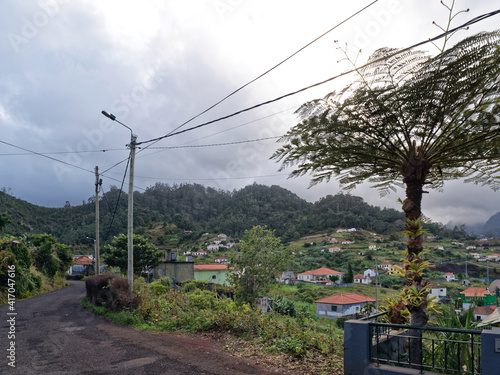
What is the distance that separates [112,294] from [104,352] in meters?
5.91

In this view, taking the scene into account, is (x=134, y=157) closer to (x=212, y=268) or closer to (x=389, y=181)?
(x=389, y=181)

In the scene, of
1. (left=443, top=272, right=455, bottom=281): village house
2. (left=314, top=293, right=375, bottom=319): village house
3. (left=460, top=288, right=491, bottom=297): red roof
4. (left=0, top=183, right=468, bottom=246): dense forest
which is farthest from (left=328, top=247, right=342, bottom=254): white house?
(left=314, top=293, right=375, bottom=319): village house

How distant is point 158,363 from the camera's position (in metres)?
7.12

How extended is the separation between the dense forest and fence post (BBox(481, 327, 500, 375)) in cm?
5652

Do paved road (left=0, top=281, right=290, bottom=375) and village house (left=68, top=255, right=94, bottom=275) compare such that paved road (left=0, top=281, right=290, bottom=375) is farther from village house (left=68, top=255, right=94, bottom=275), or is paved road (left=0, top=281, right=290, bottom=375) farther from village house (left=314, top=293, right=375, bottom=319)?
village house (left=68, top=255, right=94, bottom=275)

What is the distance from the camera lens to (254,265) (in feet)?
44.4

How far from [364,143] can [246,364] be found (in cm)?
513

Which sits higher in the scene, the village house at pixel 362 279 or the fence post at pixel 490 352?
the fence post at pixel 490 352

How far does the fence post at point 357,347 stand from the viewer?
5098 millimetres

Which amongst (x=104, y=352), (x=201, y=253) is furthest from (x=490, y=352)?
(x=201, y=253)

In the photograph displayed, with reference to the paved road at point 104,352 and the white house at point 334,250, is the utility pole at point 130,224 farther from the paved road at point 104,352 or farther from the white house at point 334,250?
the white house at point 334,250

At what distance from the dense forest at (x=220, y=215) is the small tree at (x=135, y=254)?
85.1 feet

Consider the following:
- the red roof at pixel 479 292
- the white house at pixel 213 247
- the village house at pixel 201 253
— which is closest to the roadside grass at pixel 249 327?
the red roof at pixel 479 292

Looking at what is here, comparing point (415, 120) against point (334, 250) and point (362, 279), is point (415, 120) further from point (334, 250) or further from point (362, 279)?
point (334, 250)
